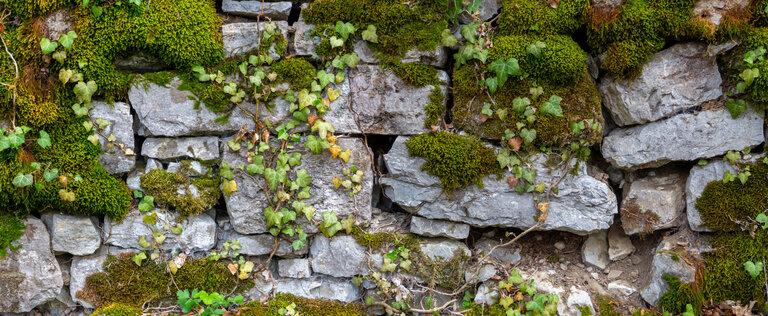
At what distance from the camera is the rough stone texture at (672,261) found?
4.02 metres

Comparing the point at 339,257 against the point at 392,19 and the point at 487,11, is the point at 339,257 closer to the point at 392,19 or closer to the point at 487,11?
the point at 392,19

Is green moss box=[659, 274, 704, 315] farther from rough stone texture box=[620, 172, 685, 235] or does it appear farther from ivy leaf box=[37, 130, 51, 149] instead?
ivy leaf box=[37, 130, 51, 149]

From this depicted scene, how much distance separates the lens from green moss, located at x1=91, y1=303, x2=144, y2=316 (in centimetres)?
394

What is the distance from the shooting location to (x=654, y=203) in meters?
4.15

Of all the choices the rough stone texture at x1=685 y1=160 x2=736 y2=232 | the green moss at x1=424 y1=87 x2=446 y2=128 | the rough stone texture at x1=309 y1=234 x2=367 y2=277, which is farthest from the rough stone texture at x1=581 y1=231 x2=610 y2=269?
the rough stone texture at x1=309 y1=234 x2=367 y2=277

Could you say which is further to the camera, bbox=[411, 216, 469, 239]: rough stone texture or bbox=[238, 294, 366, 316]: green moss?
bbox=[411, 216, 469, 239]: rough stone texture

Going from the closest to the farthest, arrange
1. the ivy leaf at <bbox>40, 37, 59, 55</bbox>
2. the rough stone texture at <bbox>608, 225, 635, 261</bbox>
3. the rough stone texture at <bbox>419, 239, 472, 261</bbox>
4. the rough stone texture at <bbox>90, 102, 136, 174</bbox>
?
the ivy leaf at <bbox>40, 37, 59, 55</bbox> → the rough stone texture at <bbox>90, 102, 136, 174</bbox> → the rough stone texture at <bbox>419, 239, 472, 261</bbox> → the rough stone texture at <bbox>608, 225, 635, 261</bbox>

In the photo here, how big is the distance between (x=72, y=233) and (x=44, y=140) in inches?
22.9

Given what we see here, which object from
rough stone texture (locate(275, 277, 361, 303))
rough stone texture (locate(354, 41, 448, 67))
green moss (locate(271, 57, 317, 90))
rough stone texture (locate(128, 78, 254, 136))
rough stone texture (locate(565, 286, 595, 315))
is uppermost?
rough stone texture (locate(354, 41, 448, 67))

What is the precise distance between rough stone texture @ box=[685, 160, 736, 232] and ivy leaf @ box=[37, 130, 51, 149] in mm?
3749

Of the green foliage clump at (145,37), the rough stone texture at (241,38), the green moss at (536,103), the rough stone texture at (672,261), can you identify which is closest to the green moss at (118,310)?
the green foliage clump at (145,37)

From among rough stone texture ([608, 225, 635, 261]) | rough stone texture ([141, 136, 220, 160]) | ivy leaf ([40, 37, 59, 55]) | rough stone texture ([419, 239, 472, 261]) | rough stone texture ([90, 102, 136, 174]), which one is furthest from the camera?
rough stone texture ([608, 225, 635, 261])

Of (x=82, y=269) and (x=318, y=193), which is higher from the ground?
(x=318, y=193)

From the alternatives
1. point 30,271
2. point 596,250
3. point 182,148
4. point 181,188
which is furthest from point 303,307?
point 596,250
